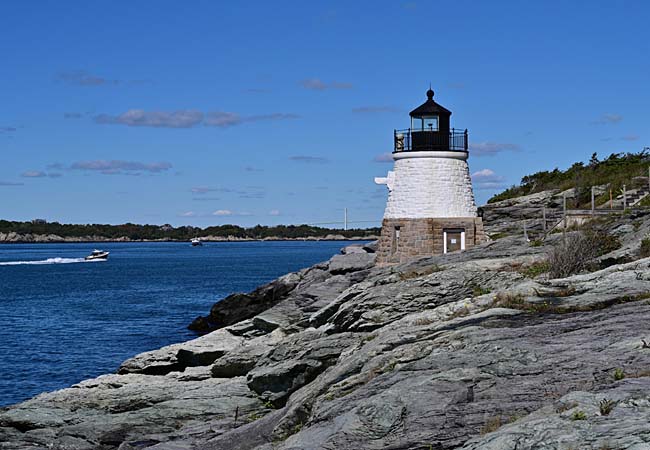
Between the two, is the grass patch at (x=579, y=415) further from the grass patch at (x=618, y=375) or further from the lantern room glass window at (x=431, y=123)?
the lantern room glass window at (x=431, y=123)

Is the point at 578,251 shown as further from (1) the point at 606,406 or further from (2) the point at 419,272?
(1) the point at 606,406

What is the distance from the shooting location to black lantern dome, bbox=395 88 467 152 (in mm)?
31891

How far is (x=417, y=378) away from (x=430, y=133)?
70.6 feet

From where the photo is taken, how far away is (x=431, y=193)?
104ft

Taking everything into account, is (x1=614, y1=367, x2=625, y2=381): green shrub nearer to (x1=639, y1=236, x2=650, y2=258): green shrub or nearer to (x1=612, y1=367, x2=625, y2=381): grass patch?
(x1=612, y1=367, x2=625, y2=381): grass patch

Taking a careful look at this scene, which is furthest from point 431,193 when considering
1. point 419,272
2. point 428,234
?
point 419,272

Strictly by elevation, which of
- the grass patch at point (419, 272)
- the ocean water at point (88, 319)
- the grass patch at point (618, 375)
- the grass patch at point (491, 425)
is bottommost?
the ocean water at point (88, 319)

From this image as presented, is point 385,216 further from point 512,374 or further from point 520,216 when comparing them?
point 512,374

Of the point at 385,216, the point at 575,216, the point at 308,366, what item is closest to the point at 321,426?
the point at 308,366

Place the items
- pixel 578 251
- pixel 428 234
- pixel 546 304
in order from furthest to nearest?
pixel 428 234 → pixel 578 251 → pixel 546 304

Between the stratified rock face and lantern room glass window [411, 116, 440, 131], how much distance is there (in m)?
7.19

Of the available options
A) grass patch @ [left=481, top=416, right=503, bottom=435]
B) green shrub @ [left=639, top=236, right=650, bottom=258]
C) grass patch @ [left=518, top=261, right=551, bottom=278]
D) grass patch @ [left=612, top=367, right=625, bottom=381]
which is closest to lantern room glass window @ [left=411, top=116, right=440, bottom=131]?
grass patch @ [left=518, top=261, right=551, bottom=278]

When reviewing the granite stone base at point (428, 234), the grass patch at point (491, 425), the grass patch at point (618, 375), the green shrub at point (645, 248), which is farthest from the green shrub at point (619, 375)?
the granite stone base at point (428, 234)

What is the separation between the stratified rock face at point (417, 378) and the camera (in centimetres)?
965
